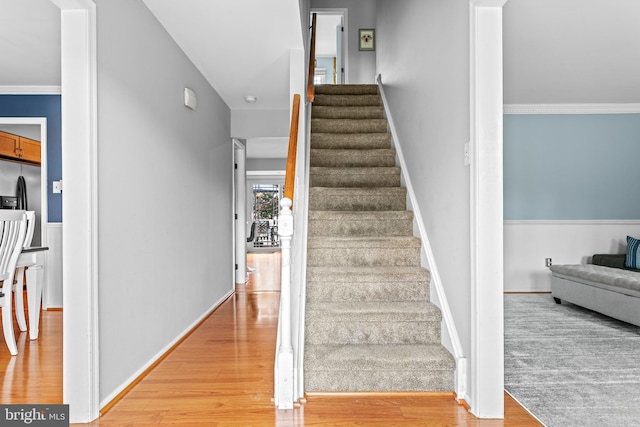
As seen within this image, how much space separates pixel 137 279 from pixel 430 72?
7.77 ft

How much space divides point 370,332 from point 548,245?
360cm

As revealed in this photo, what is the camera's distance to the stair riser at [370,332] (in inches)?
88.4

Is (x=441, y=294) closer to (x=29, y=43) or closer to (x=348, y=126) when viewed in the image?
(x=348, y=126)

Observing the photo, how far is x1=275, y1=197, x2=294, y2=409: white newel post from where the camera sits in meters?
1.86

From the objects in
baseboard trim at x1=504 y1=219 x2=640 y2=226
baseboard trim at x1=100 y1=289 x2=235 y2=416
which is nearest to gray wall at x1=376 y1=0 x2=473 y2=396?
baseboard trim at x1=100 y1=289 x2=235 y2=416

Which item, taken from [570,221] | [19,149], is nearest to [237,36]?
[19,149]

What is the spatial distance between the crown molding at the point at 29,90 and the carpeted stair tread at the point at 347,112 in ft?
9.51

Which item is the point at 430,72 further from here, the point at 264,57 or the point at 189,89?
the point at 189,89

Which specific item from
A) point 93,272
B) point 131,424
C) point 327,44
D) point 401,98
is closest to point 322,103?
point 401,98

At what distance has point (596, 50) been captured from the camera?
3484 mm

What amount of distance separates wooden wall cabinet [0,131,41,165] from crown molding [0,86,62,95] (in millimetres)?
1000

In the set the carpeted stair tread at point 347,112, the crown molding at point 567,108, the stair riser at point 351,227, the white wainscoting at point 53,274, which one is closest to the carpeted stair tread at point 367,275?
the stair riser at point 351,227

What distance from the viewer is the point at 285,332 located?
189 cm

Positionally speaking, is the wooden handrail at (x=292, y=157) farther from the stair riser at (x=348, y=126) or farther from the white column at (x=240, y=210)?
the white column at (x=240, y=210)
